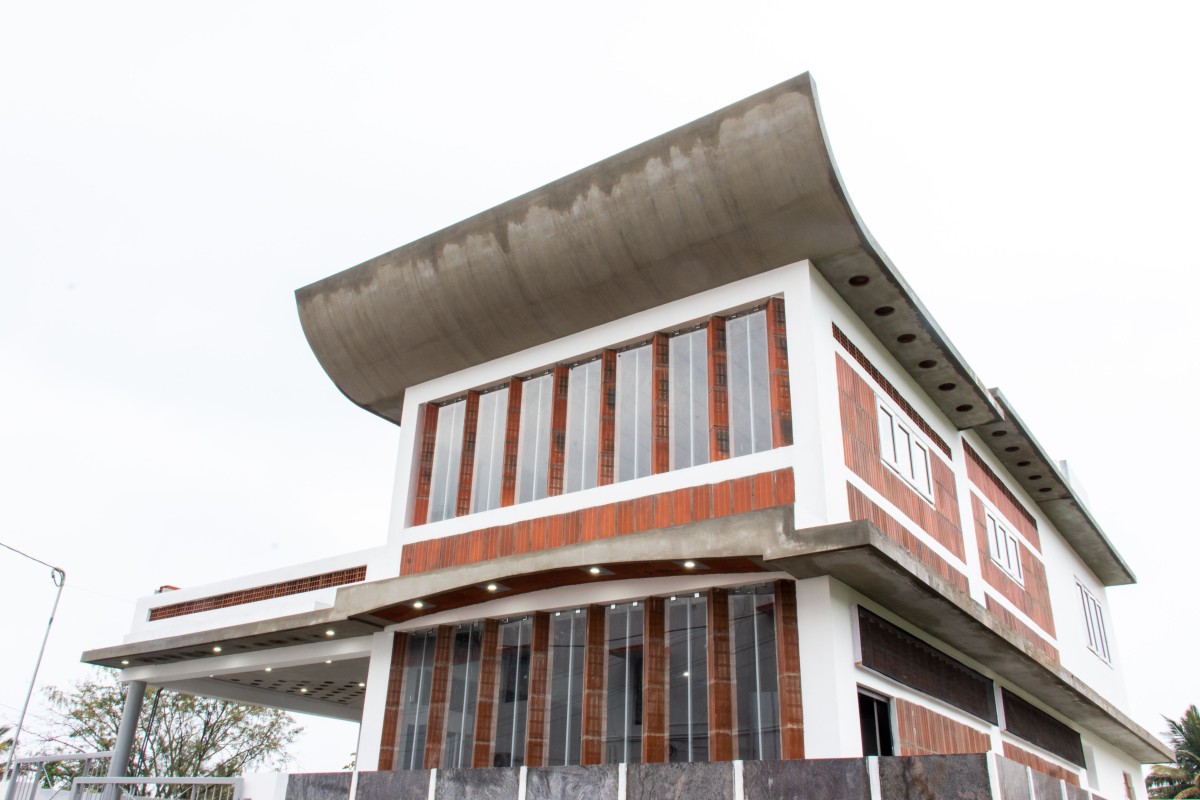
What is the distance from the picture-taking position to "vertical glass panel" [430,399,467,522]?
16031 mm

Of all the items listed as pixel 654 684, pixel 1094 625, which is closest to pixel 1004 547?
pixel 1094 625

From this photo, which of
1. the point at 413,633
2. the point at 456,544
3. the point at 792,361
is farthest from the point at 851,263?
the point at 413,633

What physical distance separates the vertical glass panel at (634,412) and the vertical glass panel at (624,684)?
1977 millimetres

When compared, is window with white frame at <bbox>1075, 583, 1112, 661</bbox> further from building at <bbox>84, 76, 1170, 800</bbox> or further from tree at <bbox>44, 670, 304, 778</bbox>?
tree at <bbox>44, 670, 304, 778</bbox>

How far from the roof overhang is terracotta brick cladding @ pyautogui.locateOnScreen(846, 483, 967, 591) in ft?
1.83

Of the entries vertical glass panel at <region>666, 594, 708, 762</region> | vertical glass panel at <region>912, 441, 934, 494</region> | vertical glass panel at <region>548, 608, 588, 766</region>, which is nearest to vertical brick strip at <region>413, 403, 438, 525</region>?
vertical glass panel at <region>548, 608, 588, 766</region>

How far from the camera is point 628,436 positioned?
1423 centimetres

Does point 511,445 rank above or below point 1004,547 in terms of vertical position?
above

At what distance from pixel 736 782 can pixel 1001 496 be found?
515 inches

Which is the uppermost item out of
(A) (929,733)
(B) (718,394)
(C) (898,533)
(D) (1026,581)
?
(B) (718,394)

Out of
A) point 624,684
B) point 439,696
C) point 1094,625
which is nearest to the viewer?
point 624,684

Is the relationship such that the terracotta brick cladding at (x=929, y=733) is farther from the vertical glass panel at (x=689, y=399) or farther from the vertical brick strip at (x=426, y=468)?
the vertical brick strip at (x=426, y=468)

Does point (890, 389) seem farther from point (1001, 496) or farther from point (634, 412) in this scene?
point (1001, 496)

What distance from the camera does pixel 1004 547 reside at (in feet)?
60.6
